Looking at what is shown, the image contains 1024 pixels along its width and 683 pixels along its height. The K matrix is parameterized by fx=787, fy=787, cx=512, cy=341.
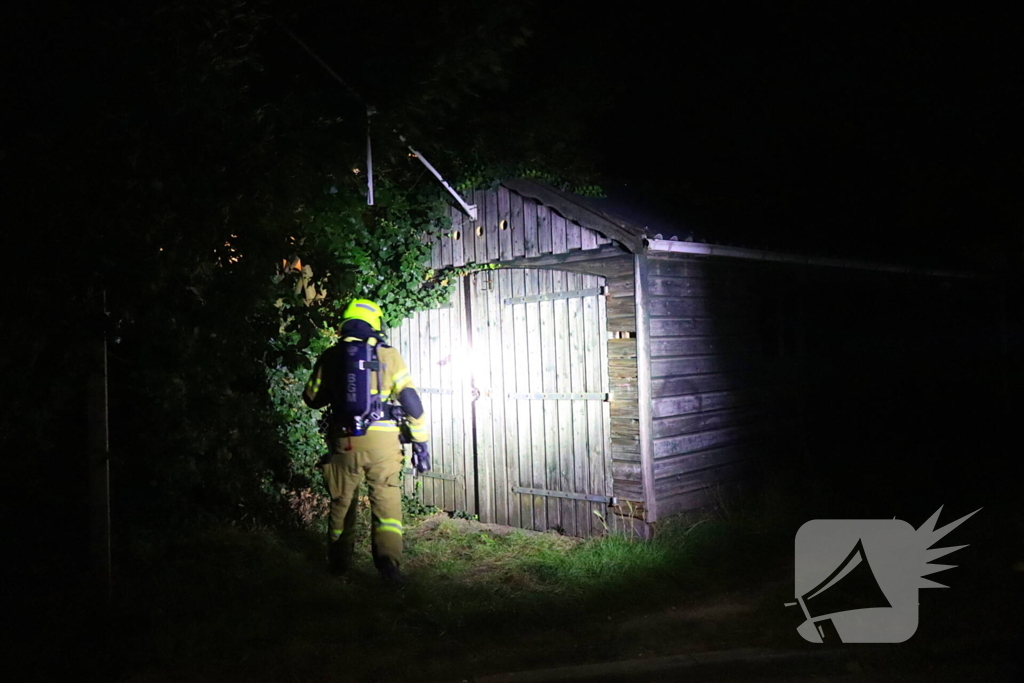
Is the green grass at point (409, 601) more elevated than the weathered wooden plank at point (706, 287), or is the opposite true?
the weathered wooden plank at point (706, 287)

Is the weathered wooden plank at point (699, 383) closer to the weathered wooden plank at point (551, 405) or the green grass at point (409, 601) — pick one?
the weathered wooden plank at point (551, 405)

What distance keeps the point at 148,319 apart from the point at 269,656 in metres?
2.53

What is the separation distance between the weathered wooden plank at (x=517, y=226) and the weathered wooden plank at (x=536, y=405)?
0.24 meters

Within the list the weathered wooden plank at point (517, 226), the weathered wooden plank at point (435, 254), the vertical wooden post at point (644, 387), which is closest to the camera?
the vertical wooden post at point (644, 387)

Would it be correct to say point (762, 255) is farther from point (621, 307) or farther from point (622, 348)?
point (622, 348)

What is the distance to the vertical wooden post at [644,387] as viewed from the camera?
23.7ft

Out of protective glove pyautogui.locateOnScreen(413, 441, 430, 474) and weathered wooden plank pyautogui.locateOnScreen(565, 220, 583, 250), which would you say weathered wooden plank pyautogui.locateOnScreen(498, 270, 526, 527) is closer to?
weathered wooden plank pyautogui.locateOnScreen(565, 220, 583, 250)

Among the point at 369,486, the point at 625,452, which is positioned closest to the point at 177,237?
the point at 369,486

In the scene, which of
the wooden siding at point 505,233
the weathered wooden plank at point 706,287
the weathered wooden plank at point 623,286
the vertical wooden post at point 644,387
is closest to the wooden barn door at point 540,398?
the weathered wooden plank at point 623,286

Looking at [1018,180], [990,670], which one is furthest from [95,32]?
[1018,180]

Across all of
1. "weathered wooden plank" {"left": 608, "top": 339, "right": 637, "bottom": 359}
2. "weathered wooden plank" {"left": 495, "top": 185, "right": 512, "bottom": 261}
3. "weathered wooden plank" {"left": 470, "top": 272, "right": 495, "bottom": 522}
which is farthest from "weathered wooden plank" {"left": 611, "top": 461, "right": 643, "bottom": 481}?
"weathered wooden plank" {"left": 495, "top": 185, "right": 512, "bottom": 261}

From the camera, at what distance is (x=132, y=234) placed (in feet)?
17.7

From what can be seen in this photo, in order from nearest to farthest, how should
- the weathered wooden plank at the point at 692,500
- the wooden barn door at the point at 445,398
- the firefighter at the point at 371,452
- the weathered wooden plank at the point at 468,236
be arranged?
the firefighter at the point at 371,452, the weathered wooden plank at the point at 692,500, the weathered wooden plank at the point at 468,236, the wooden barn door at the point at 445,398

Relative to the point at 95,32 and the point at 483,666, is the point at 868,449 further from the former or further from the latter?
the point at 95,32
